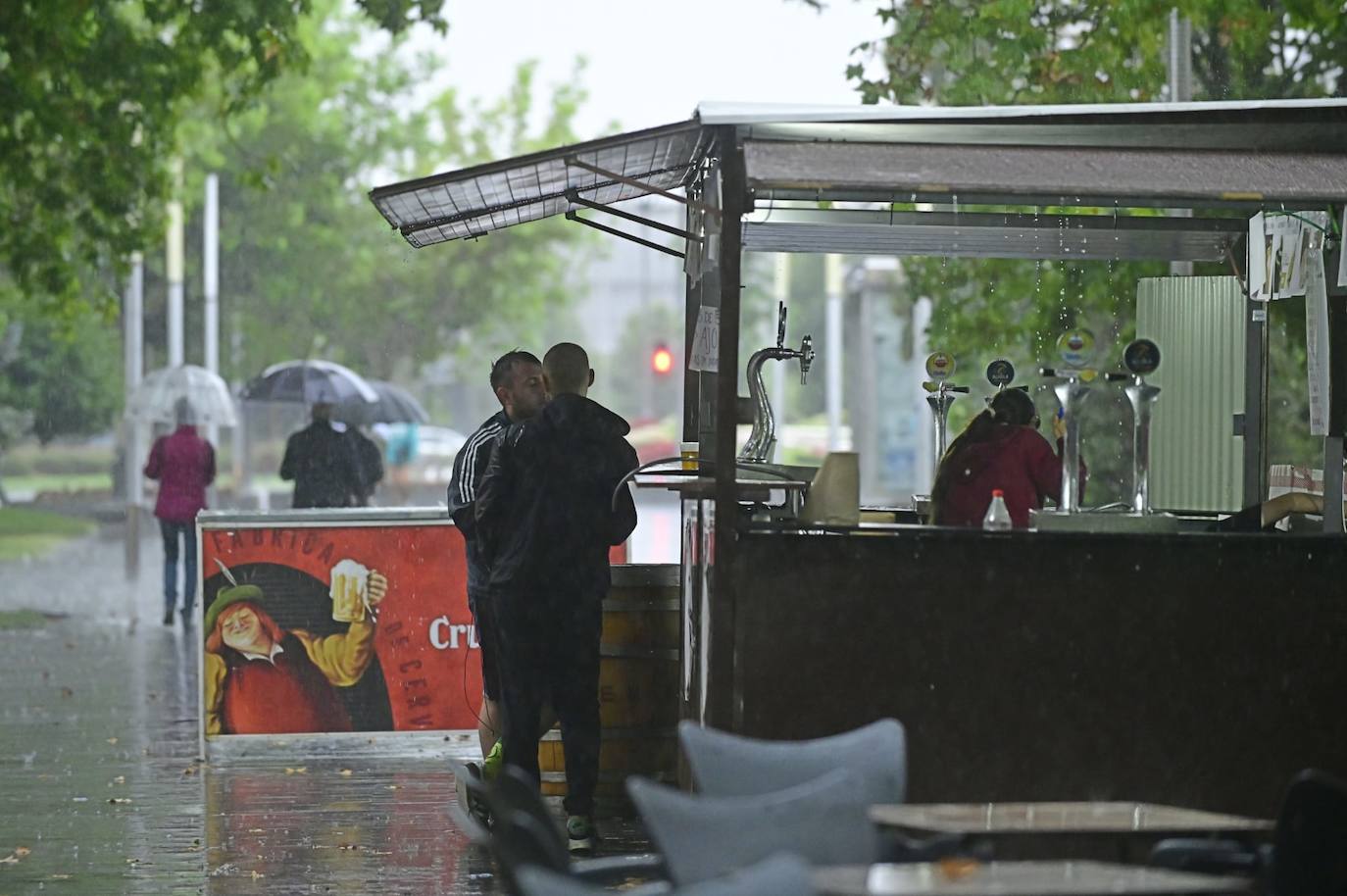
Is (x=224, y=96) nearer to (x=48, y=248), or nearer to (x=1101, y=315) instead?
(x=48, y=248)

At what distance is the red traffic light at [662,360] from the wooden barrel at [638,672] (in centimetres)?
2420

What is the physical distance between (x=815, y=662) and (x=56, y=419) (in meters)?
35.2

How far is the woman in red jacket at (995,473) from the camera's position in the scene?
7.50m

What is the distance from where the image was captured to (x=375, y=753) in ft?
35.3

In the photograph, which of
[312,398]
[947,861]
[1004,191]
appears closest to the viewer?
[947,861]

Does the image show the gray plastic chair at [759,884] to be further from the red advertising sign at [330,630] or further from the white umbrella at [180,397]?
the white umbrella at [180,397]

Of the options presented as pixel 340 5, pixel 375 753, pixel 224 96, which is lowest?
pixel 375 753

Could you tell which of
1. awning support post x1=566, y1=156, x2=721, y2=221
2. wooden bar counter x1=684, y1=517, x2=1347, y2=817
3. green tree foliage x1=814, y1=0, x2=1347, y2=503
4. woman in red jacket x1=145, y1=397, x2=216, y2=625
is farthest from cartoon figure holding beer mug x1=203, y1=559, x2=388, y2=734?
woman in red jacket x1=145, y1=397, x2=216, y2=625

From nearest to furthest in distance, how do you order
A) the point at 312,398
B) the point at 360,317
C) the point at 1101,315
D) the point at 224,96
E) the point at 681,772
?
the point at 681,772, the point at 224,96, the point at 312,398, the point at 1101,315, the point at 360,317

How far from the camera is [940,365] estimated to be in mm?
9688

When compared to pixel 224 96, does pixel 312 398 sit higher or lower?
lower

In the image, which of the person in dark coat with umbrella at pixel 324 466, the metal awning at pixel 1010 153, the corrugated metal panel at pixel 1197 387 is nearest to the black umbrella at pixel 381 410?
the person in dark coat with umbrella at pixel 324 466

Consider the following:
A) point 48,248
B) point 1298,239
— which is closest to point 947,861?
point 1298,239

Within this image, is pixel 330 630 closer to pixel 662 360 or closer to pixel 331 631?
pixel 331 631
